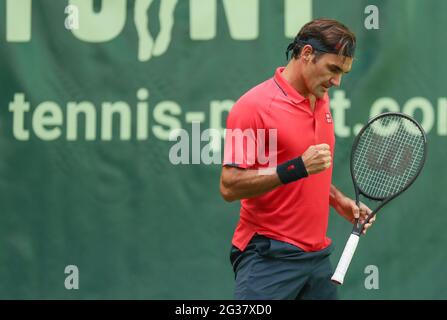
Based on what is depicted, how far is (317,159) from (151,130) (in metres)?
1.71

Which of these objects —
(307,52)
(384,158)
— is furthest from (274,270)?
(307,52)

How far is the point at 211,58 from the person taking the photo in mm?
4742

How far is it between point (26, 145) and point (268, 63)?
1289 millimetres

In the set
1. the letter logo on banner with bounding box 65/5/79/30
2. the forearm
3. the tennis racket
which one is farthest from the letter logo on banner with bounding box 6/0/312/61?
the forearm

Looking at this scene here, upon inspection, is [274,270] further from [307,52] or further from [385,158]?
[307,52]

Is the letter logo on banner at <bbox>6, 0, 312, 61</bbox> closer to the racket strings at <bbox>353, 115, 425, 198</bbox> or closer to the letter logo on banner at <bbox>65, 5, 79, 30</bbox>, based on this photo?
the letter logo on banner at <bbox>65, 5, 79, 30</bbox>

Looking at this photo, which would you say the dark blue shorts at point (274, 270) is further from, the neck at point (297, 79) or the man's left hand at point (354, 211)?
the neck at point (297, 79)

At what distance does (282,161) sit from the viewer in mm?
3361

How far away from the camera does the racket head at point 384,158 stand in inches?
144

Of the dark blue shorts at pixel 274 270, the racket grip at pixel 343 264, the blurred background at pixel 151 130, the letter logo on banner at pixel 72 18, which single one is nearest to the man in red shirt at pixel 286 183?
the dark blue shorts at pixel 274 270

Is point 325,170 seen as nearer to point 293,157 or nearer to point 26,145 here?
point 293,157

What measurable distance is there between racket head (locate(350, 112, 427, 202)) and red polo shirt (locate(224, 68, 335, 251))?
26 cm

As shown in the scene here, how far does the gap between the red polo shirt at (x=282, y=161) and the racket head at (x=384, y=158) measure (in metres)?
0.26

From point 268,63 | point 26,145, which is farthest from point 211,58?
point 26,145
